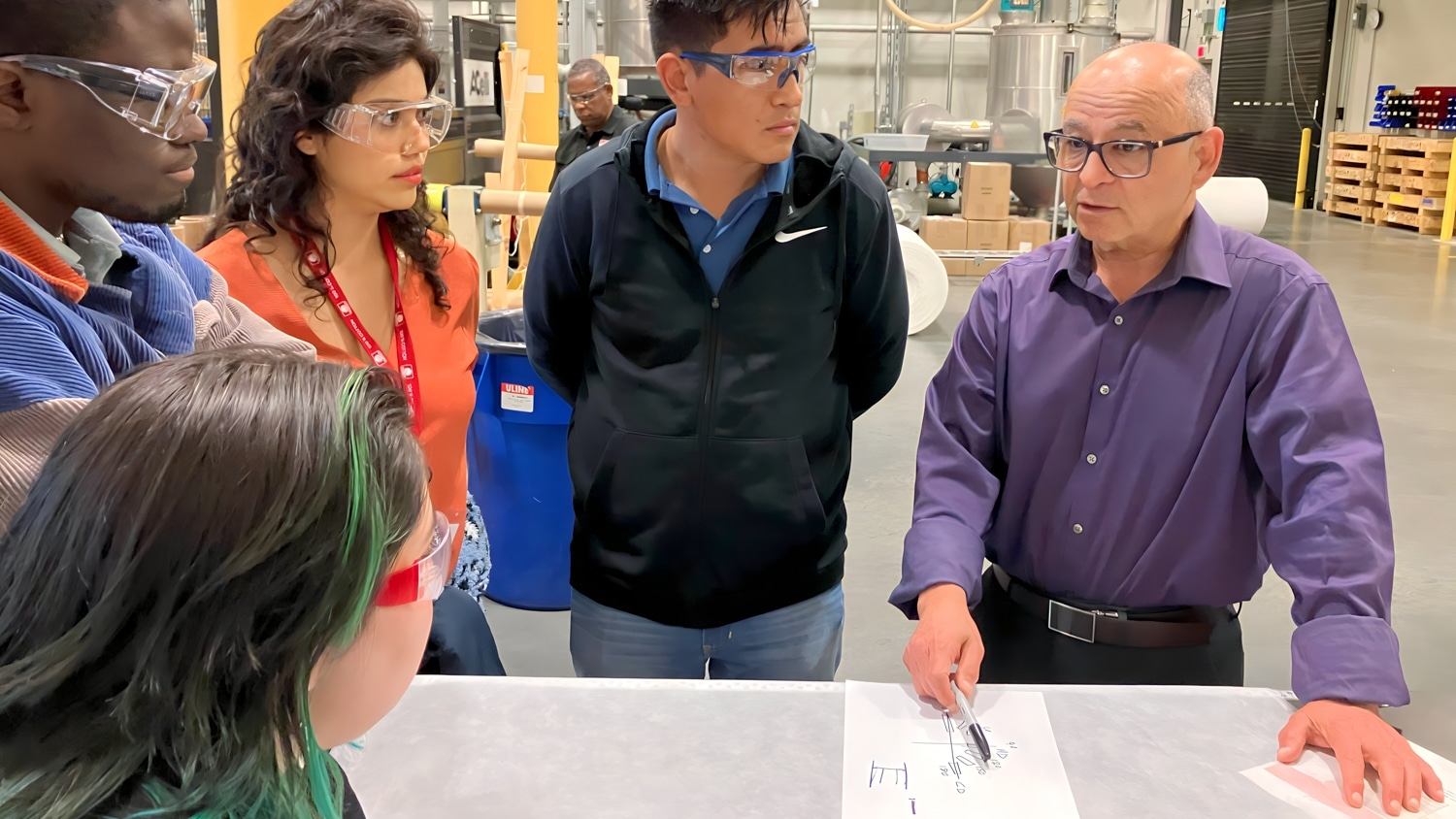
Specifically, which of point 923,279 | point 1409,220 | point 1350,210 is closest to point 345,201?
point 923,279

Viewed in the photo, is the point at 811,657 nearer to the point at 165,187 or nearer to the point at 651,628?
the point at 651,628

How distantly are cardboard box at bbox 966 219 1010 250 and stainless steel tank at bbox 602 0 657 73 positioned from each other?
10.1 ft

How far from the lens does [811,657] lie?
1.76 m

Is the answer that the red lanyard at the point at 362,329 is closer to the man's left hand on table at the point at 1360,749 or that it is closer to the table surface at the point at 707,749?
the table surface at the point at 707,749

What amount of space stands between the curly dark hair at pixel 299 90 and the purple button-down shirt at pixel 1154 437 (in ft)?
3.45

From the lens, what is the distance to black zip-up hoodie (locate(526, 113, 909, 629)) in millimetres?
1619

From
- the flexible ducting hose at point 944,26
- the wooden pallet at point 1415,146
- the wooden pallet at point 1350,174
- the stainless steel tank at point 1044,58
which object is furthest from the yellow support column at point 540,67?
the wooden pallet at point 1350,174

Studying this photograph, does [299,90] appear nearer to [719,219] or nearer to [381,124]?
[381,124]

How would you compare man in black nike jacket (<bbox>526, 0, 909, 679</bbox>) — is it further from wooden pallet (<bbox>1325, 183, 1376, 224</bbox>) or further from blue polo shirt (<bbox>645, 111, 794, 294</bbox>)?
wooden pallet (<bbox>1325, 183, 1376, 224</bbox>)

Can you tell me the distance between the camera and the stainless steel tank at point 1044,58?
956 cm

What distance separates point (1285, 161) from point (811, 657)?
1489cm

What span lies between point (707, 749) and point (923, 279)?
515cm

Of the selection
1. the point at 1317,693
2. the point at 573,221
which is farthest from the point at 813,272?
the point at 1317,693

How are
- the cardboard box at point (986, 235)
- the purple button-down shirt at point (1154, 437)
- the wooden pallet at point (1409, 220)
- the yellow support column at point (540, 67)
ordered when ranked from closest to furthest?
1. the purple button-down shirt at point (1154, 437)
2. the yellow support column at point (540, 67)
3. the cardboard box at point (986, 235)
4. the wooden pallet at point (1409, 220)
